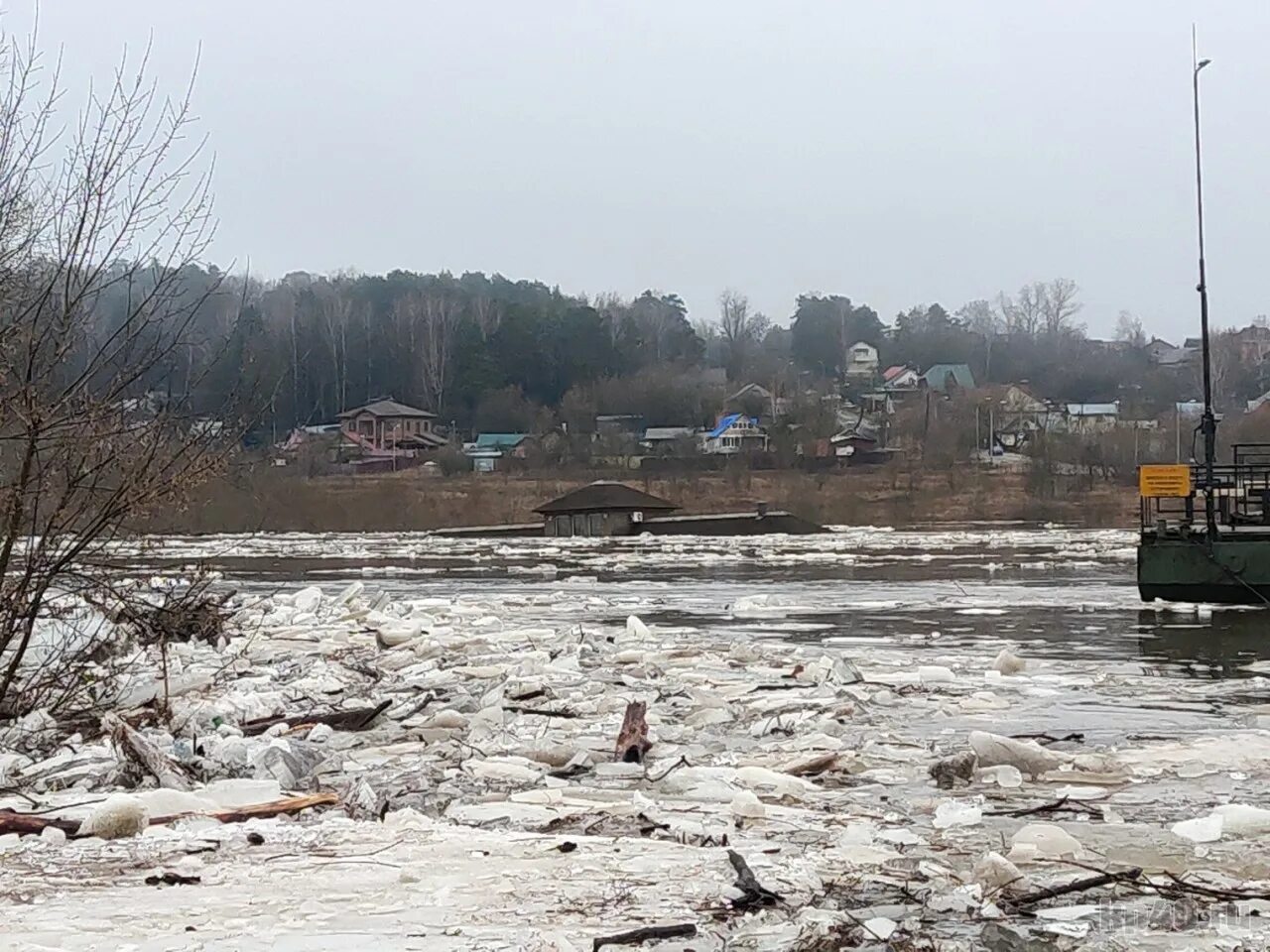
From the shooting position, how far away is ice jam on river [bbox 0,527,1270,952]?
5.35 metres

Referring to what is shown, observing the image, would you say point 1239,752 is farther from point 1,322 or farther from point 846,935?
point 1,322

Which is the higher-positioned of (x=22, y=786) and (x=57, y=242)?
(x=57, y=242)

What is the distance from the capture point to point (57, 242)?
8023mm

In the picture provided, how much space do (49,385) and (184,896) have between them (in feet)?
12.6

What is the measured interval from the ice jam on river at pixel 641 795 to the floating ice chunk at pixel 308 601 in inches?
103

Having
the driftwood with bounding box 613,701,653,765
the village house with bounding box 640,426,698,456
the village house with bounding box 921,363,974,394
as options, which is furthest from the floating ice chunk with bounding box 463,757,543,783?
the village house with bounding box 921,363,974,394

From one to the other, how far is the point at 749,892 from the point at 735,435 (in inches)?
3344

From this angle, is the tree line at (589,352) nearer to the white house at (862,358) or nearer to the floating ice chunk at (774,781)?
the white house at (862,358)

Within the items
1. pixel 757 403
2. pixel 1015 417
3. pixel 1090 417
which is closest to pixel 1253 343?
pixel 1090 417

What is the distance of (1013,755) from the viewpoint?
8773mm

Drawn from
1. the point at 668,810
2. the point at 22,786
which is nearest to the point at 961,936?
the point at 668,810

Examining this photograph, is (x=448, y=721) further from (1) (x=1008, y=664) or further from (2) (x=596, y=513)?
(2) (x=596, y=513)

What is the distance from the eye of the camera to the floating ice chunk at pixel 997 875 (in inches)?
231

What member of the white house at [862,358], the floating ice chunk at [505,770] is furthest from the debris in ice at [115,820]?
the white house at [862,358]
